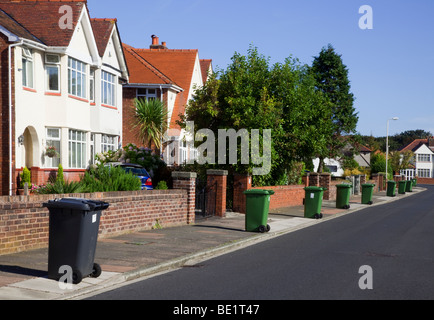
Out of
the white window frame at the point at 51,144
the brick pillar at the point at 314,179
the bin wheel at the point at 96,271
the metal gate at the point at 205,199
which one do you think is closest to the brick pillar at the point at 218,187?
the metal gate at the point at 205,199

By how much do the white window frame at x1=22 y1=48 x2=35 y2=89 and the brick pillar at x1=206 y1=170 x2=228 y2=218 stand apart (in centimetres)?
810

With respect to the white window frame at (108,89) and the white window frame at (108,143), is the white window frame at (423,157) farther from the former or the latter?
the white window frame at (108,89)

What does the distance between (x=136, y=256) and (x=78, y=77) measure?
48.8ft

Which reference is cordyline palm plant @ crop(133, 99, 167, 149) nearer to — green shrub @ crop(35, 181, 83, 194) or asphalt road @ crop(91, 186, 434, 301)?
asphalt road @ crop(91, 186, 434, 301)

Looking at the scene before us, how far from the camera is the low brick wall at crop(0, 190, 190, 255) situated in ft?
32.9

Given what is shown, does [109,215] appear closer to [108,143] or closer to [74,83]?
[74,83]

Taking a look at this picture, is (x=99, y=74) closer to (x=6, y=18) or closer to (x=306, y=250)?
(x=6, y=18)

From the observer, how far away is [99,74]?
83.5 feet

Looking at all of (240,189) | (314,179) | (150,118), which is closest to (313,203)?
(240,189)

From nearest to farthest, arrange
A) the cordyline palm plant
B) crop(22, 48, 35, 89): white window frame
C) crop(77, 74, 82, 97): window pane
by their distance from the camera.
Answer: crop(22, 48, 35, 89): white window frame → crop(77, 74, 82, 97): window pane → the cordyline palm plant

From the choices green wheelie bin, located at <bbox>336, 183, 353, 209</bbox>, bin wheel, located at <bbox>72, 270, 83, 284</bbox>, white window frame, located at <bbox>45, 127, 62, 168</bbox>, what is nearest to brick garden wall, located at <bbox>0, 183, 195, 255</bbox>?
bin wheel, located at <bbox>72, 270, 83, 284</bbox>

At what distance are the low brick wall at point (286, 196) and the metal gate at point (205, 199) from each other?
209 inches

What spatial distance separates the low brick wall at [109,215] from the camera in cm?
1002
